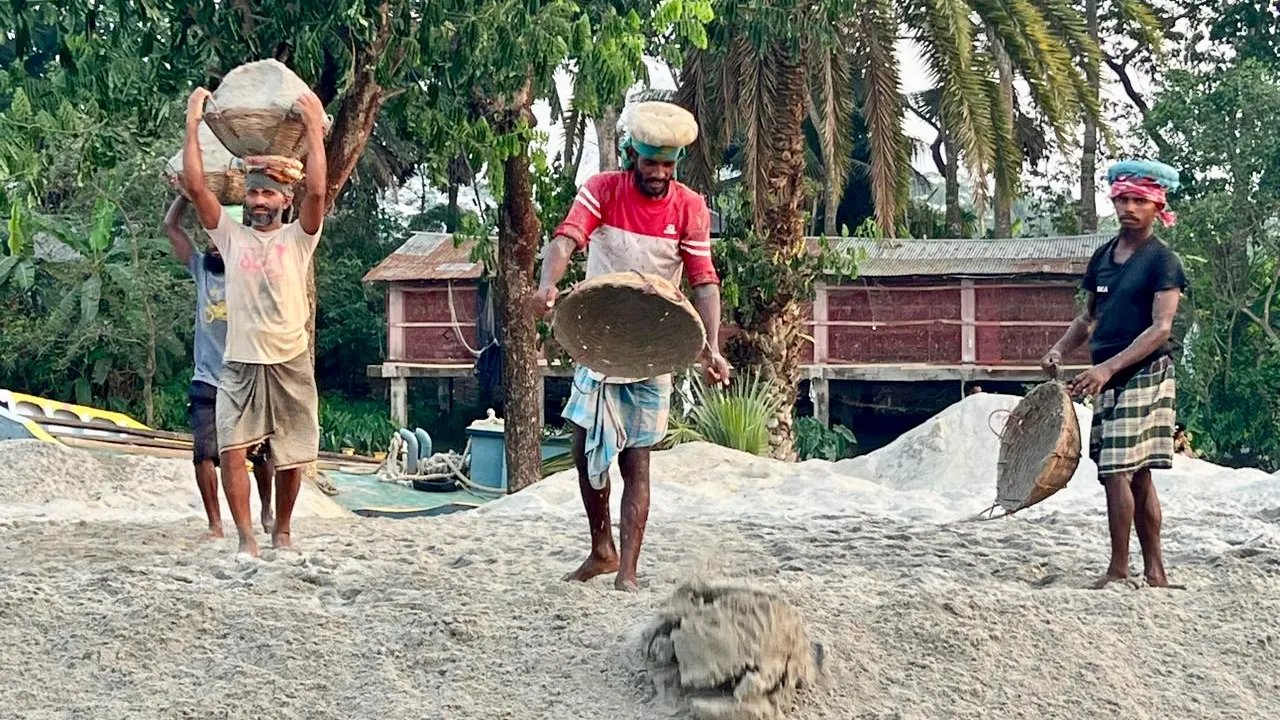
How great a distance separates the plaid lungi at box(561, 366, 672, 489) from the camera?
4.53 m

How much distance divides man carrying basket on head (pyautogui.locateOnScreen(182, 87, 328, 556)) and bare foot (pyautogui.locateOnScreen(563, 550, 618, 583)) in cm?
114

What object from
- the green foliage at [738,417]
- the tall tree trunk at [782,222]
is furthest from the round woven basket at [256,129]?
the tall tree trunk at [782,222]

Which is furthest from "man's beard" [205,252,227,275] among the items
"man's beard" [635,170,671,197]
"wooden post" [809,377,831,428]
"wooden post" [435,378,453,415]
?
"wooden post" [435,378,453,415]

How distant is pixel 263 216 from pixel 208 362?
96 cm

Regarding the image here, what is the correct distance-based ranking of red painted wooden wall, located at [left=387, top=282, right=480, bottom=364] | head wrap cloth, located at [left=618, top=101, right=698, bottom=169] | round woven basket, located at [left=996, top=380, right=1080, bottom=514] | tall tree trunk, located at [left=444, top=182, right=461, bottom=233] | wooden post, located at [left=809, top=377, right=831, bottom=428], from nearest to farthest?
1. head wrap cloth, located at [left=618, top=101, right=698, bottom=169]
2. round woven basket, located at [left=996, top=380, right=1080, bottom=514]
3. wooden post, located at [left=809, top=377, right=831, bottom=428]
4. red painted wooden wall, located at [left=387, top=282, right=480, bottom=364]
5. tall tree trunk, located at [left=444, top=182, right=461, bottom=233]

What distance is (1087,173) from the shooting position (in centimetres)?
2553

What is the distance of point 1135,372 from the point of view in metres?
Result: 4.84

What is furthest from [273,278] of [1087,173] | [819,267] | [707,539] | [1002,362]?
[1087,173]

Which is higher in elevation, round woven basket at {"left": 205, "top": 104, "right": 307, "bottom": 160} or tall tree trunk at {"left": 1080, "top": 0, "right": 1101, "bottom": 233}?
tall tree trunk at {"left": 1080, "top": 0, "right": 1101, "bottom": 233}

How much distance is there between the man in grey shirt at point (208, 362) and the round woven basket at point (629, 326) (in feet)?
6.23

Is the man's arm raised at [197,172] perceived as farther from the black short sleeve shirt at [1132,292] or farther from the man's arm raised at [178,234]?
the black short sleeve shirt at [1132,292]

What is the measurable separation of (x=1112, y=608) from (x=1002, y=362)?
1734 centimetres

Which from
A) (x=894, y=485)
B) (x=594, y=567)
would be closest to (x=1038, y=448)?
(x=594, y=567)

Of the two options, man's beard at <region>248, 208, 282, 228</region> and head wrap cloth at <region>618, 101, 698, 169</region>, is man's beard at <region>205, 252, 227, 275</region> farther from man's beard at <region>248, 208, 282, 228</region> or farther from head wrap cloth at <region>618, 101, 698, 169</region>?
head wrap cloth at <region>618, 101, 698, 169</region>
